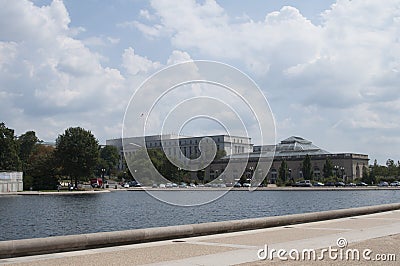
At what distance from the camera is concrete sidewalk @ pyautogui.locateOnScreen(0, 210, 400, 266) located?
15930 millimetres

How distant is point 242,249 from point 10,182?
4915 inches

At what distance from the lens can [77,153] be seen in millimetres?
155250

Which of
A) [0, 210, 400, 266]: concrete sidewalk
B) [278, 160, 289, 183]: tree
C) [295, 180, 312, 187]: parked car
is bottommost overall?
[295, 180, 312, 187]: parked car

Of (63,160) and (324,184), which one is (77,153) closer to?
(63,160)

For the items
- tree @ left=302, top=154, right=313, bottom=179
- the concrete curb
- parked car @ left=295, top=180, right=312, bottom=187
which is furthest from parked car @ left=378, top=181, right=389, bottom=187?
the concrete curb

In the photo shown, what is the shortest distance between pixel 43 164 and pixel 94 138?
16035mm

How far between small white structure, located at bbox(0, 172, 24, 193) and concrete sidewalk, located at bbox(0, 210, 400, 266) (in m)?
117

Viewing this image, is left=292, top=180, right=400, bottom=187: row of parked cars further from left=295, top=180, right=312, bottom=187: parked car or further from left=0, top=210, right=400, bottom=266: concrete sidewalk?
left=0, top=210, right=400, bottom=266: concrete sidewalk

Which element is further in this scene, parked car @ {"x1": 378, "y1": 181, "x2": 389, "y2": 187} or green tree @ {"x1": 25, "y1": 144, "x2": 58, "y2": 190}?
parked car @ {"x1": 378, "y1": 181, "x2": 389, "y2": 187}

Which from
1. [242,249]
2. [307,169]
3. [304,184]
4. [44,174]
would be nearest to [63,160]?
[44,174]

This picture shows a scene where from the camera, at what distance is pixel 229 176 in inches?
6909

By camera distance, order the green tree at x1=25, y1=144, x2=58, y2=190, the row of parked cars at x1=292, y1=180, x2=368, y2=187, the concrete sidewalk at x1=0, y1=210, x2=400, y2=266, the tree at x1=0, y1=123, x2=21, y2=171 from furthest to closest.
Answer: the row of parked cars at x1=292, y1=180, x2=368, y2=187 < the tree at x1=0, y1=123, x2=21, y2=171 < the green tree at x1=25, y1=144, x2=58, y2=190 < the concrete sidewalk at x1=0, y1=210, x2=400, y2=266

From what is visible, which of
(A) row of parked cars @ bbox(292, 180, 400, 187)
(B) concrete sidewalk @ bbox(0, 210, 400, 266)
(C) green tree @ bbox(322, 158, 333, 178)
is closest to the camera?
(B) concrete sidewalk @ bbox(0, 210, 400, 266)

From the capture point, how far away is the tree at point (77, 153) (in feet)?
507
